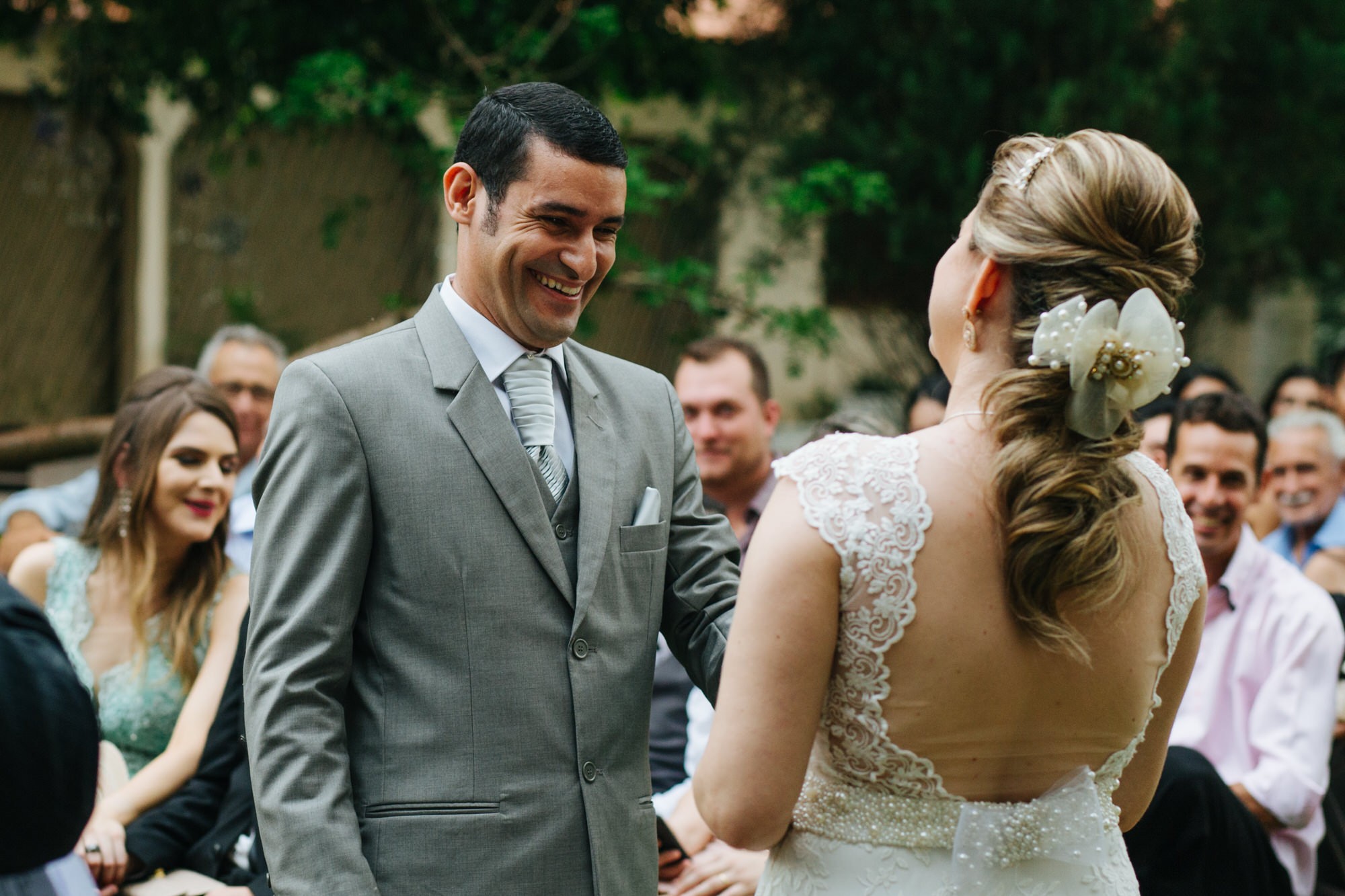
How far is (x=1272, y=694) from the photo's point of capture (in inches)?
143

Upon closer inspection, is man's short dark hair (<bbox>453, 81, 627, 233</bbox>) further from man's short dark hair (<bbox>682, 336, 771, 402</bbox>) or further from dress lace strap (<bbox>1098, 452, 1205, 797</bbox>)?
man's short dark hair (<bbox>682, 336, 771, 402</bbox>)

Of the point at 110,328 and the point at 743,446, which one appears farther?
the point at 110,328

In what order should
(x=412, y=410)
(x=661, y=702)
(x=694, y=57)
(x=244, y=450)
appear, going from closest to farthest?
1. (x=412, y=410)
2. (x=661, y=702)
3. (x=244, y=450)
4. (x=694, y=57)

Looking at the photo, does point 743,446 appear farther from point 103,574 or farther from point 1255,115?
point 1255,115

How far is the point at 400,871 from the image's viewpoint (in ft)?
6.25

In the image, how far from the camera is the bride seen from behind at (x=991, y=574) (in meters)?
1.72

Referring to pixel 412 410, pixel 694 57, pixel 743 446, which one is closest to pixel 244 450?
pixel 743 446

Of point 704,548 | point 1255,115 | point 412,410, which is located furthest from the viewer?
point 1255,115

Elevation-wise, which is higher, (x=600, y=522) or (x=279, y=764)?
(x=600, y=522)

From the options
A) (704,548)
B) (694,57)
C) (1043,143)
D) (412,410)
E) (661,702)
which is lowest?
(661,702)

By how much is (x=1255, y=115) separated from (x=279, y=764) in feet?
26.1

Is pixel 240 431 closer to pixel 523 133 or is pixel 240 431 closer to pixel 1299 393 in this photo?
pixel 523 133

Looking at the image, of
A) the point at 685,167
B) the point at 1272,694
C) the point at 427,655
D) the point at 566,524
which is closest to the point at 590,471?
the point at 566,524

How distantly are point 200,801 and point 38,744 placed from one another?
203cm
